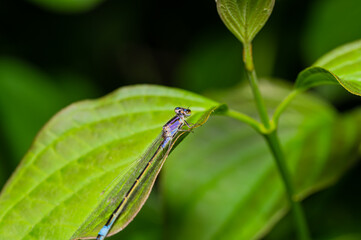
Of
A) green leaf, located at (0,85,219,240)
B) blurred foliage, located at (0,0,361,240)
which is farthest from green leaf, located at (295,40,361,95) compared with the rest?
blurred foliage, located at (0,0,361,240)

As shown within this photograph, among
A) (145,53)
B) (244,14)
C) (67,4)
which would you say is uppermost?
(145,53)

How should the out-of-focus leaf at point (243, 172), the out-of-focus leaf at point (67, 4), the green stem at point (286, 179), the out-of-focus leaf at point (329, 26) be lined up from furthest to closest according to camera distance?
the out-of-focus leaf at point (329, 26)
the out-of-focus leaf at point (67, 4)
the out-of-focus leaf at point (243, 172)
the green stem at point (286, 179)

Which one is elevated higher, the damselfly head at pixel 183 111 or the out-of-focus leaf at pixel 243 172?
the out-of-focus leaf at pixel 243 172

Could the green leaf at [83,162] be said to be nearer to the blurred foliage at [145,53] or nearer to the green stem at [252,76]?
the green stem at [252,76]

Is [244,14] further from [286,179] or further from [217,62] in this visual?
[217,62]

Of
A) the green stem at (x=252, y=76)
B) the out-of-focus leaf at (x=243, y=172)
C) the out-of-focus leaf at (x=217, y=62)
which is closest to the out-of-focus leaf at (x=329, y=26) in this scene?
the out-of-focus leaf at (x=217, y=62)

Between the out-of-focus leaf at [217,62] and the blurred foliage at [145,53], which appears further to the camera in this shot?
the out-of-focus leaf at [217,62]

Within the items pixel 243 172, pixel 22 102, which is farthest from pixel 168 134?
pixel 22 102

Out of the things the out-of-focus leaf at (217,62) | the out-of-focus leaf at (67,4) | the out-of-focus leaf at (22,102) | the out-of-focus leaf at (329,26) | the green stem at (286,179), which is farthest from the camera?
the out-of-focus leaf at (217,62)
